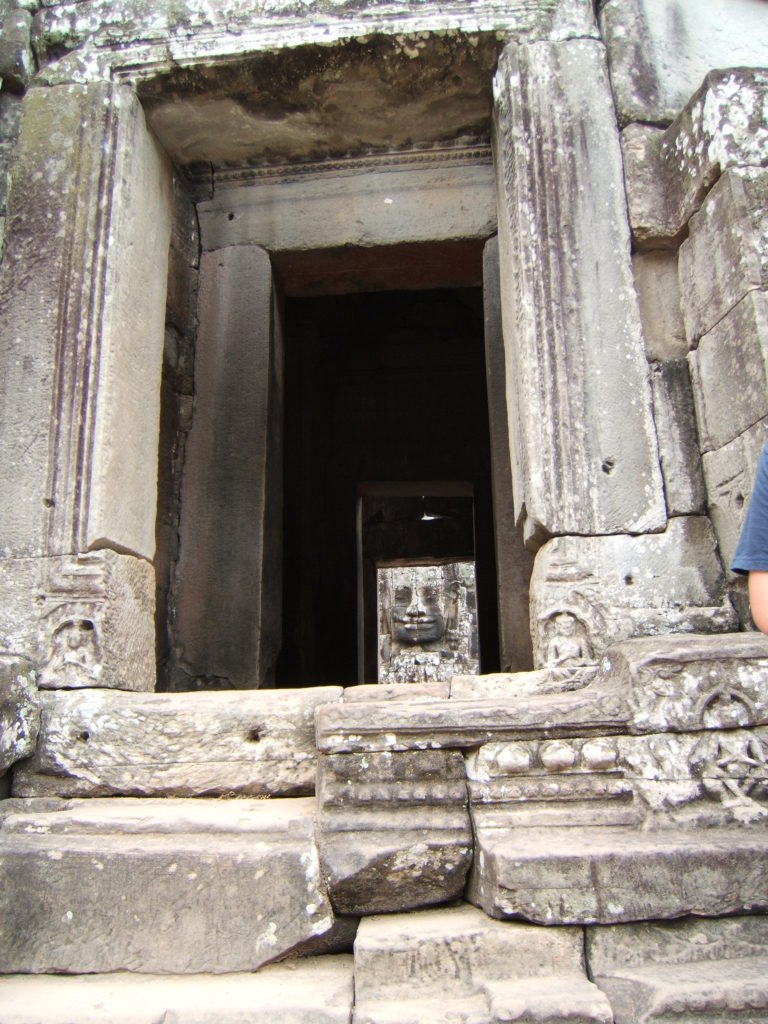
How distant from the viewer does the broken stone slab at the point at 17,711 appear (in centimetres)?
221

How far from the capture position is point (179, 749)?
2.27 m

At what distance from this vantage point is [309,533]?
604cm

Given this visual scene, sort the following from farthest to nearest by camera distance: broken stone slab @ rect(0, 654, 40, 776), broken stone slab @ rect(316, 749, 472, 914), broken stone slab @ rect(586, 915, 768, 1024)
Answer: broken stone slab @ rect(0, 654, 40, 776)
broken stone slab @ rect(316, 749, 472, 914)
broken stone slab @ rect(586, 915, 768, 1024)

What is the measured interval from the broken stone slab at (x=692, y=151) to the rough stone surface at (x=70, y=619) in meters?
2.17

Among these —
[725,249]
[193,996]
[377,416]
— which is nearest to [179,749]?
[193,996]

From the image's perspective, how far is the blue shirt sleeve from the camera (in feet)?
6.01

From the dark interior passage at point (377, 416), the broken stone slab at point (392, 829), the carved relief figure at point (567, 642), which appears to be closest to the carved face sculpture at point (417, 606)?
the dark interior passage at point (377, 416)

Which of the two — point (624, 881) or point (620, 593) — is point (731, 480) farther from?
point (624, 881)

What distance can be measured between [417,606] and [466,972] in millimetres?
11310

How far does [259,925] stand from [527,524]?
141 cm

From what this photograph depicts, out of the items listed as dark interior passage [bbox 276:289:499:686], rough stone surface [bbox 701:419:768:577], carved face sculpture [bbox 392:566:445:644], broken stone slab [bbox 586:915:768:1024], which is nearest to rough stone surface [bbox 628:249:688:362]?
rough stone surface [bbox 701:419:768:577]

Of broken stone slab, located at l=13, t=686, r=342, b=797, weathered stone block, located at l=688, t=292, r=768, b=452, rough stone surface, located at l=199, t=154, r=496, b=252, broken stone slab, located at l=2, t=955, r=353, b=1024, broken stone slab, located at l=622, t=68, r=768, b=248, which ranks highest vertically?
rough stone surface, located at l=199, t=154, r=496, b=252

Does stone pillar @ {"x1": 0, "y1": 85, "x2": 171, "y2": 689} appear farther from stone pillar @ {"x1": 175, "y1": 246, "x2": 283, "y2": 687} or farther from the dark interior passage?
the dark interior passage

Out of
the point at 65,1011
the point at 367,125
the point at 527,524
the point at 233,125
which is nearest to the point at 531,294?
the point at 527,524
